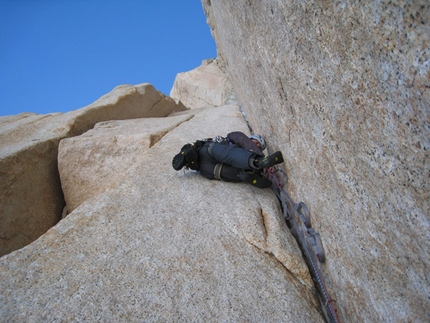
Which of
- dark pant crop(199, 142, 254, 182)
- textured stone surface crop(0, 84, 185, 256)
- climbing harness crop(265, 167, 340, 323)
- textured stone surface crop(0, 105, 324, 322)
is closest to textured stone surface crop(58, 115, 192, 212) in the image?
textured stone surface crop(0, 84, 185, 256)

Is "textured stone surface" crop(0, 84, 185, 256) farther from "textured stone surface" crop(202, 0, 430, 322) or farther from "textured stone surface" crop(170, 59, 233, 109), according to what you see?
"textured stone surface" crop(170, 59, 233, 109)

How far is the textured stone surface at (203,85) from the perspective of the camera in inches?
1023

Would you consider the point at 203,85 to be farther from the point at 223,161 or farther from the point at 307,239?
the point at 307,239

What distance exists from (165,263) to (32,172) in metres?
6.24

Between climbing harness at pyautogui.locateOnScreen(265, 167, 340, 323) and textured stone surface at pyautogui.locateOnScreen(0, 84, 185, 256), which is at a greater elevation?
textured stone surface at pyautogui.locateOnScreen(0, 84, 185, 256)

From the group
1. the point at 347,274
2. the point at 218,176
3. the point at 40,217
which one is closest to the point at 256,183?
the point at 218,176

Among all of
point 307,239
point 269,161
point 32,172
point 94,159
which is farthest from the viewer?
point 94,159

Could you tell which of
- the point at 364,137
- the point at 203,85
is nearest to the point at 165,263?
the point at 364,137

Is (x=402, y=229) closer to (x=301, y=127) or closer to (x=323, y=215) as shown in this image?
(x=323, y=215)

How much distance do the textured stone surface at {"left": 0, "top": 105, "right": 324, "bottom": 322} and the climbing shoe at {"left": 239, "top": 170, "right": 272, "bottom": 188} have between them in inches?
6.8

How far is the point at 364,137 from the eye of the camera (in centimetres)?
274

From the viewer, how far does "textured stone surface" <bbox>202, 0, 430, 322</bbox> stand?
82.0 inches

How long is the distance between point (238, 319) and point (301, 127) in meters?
2.79

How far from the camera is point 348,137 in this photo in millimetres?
3049
